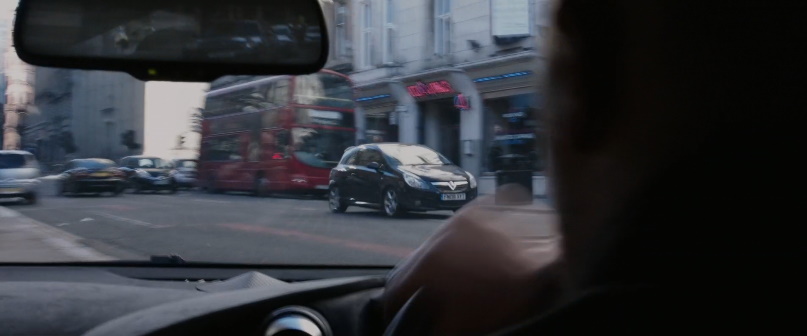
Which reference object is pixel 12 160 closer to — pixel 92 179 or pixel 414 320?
pixel 92 179

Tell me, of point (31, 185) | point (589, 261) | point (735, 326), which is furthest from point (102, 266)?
point (735, 326)

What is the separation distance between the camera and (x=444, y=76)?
3.58m

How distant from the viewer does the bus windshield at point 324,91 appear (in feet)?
11.9

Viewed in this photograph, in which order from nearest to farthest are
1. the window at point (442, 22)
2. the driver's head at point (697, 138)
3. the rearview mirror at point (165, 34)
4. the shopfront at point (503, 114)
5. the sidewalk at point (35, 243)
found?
the driver's head at point (697, 138)
the rearview mirror at point (165, 34)
the shopfront at point (503, 114)
the window at point (442, 22)
the sidewalk at point (35, 243)

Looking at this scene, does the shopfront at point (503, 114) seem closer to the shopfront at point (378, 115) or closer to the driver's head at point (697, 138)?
the shopfront at point (378, 115)

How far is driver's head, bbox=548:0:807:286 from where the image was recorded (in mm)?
960

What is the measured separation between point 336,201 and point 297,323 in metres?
1.65

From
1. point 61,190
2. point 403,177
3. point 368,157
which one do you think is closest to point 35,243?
point 61,190

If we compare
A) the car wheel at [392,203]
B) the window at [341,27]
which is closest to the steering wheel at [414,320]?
the window at [341,27]

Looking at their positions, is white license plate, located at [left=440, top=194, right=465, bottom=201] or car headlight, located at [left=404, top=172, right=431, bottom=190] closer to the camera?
white license plate, located at [left=440, top=194, right=465, bottom=201]

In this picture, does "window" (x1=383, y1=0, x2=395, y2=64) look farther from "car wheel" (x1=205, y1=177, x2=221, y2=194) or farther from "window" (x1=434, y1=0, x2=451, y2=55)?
"car wheel" (x1=205, y1=177, x2=221, y2=194)

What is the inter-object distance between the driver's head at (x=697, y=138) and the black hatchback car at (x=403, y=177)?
7.01ft

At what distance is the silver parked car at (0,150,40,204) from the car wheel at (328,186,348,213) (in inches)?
53.7

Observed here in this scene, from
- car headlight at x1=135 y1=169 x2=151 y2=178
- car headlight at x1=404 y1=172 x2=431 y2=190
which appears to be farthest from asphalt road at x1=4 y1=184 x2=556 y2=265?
car headlight at x1=135 y1=169 x2=151 y2=178
